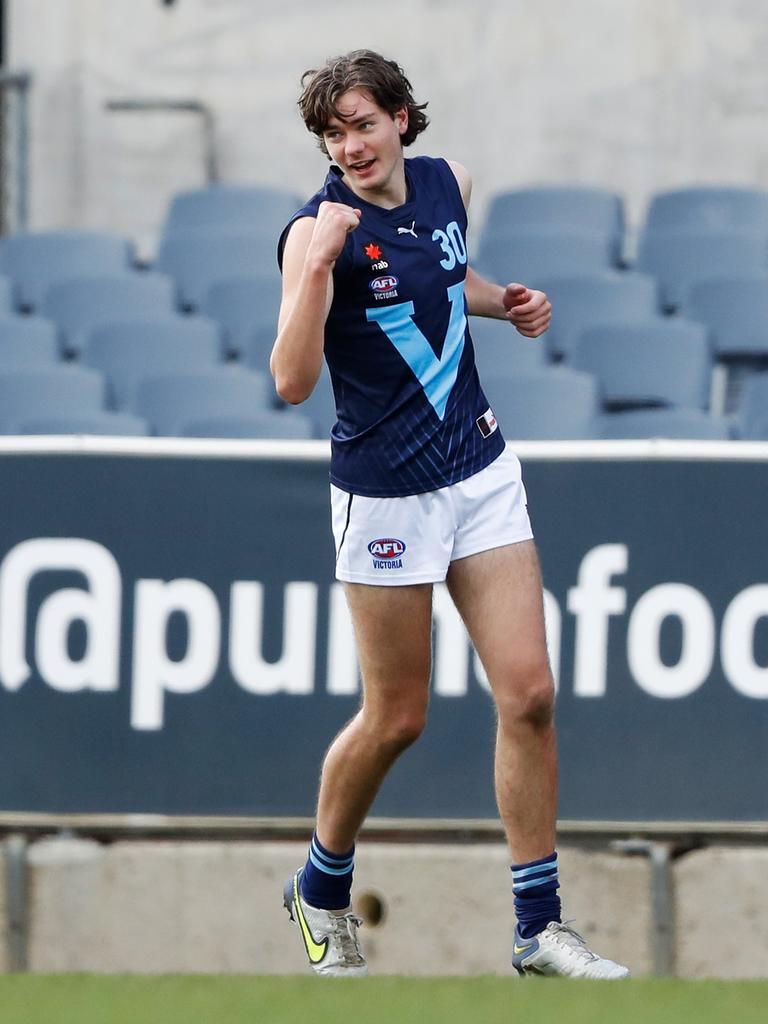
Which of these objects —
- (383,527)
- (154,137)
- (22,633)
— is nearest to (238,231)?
(154,137)

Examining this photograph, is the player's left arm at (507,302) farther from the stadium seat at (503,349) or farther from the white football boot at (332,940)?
the stadium seat at (503,349)

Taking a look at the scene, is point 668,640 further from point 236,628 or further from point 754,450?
point 236,628

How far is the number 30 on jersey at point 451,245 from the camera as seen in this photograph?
419cm

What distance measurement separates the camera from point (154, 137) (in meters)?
12.4

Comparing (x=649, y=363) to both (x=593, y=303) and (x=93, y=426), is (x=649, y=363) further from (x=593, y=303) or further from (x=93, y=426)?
(x=93, y=426)

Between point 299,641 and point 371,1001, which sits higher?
point 299,641

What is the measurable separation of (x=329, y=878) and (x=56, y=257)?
6618 millimetres

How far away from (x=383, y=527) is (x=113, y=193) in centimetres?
865

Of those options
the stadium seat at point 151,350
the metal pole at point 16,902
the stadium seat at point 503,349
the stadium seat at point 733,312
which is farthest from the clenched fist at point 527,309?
the stadium seat at point 733,312

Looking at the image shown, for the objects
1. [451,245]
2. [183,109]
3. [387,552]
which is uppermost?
[183,109]

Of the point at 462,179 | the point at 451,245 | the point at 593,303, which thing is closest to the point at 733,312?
the point at 593,303

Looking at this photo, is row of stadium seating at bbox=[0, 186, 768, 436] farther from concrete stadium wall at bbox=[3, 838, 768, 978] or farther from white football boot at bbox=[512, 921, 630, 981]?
white football boot at bbox=[512, 921, 630, 981]

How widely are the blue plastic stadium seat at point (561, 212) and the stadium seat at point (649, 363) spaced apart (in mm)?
1757

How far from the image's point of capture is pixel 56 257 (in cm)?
1045
